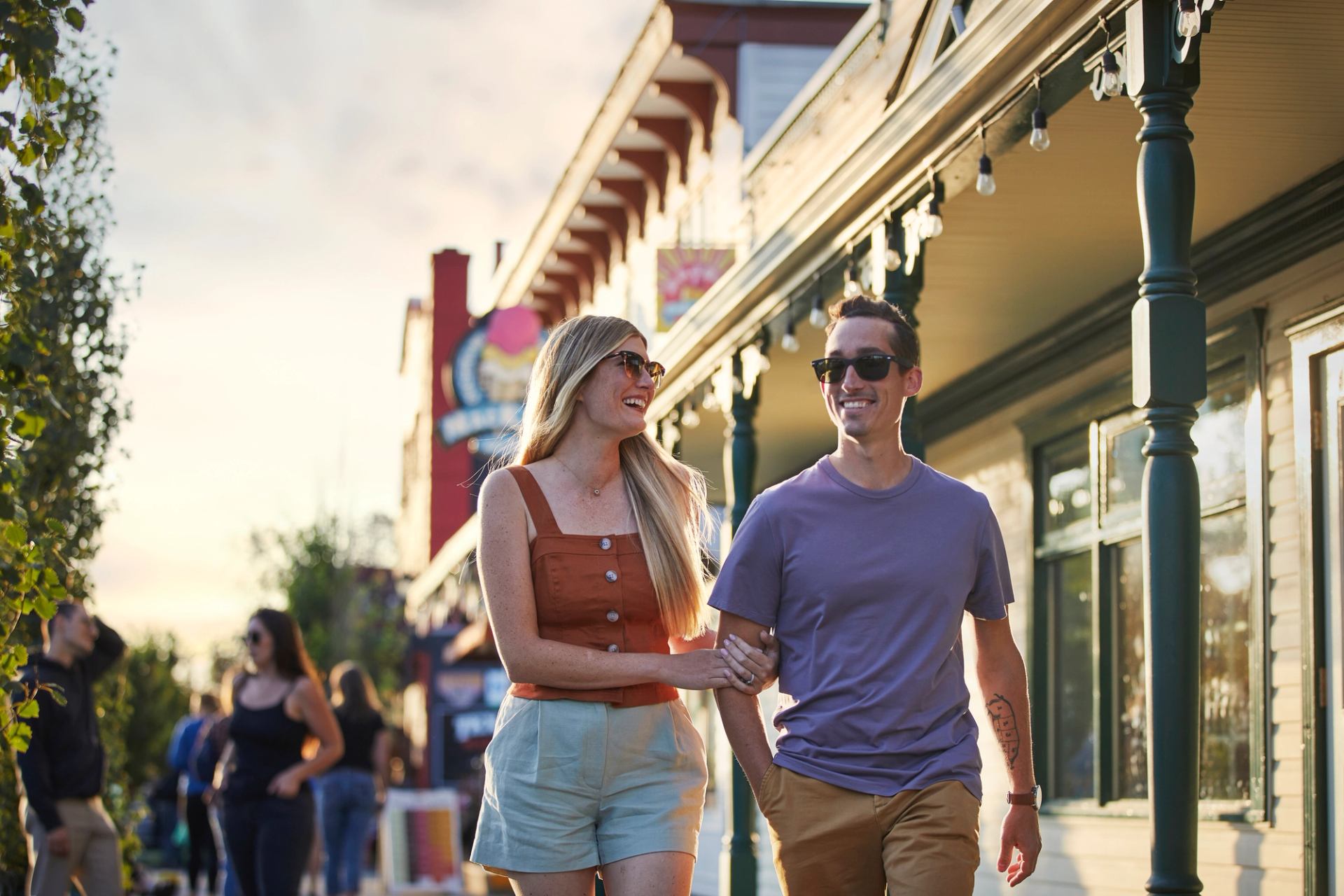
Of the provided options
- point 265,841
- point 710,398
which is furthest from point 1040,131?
point 710,398

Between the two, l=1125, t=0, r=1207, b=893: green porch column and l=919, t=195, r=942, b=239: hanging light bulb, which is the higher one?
l=919, t=195, r=942, b=239: hanging light bulb

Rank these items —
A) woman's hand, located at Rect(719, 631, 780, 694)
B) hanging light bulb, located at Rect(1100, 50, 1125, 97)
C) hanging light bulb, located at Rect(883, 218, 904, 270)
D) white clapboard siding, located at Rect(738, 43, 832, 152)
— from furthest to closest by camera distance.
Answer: white clapboard siding, located at Rect(738, 43, 832, 152), hanging light bulb, located at Rect(883, 218, 904, 270), hanging light bulb, located at Rect(1100, 50, 1125, 97), woman's hand, located at Rect(719, 631, 780, 694)

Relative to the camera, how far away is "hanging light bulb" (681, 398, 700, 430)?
40.7ft

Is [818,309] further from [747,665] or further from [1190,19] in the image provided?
[747,665]

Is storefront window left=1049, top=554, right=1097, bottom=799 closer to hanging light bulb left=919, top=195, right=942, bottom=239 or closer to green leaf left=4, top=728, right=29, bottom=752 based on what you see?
hanging light bulb left=919, top=195, right=942, bottom=239

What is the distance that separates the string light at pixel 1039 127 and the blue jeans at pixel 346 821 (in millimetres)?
8034

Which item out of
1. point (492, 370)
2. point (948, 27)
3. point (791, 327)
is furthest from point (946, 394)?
point (492, 370)

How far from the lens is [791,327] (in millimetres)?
10188

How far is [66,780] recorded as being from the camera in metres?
7.95

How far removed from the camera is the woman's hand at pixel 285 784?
27.2ft

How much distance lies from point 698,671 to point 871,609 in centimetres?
Result: 44

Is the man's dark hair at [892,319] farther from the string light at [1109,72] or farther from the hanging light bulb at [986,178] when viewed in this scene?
the hanging light bulb at [986,178]

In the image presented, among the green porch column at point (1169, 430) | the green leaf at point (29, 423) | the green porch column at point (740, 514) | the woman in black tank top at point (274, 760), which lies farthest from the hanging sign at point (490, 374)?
→ the green leaf at point (29, 423)

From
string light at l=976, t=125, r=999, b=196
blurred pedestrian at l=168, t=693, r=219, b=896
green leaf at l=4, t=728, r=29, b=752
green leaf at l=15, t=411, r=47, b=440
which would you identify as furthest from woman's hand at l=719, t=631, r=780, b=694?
blurred pedestrian at l=168, t=693, r=219, b=896
